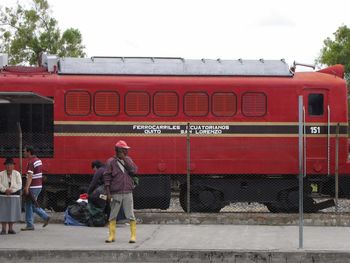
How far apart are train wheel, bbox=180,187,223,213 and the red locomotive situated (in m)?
0.03

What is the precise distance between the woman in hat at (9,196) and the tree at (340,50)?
3333cm

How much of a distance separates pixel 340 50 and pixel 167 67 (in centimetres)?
2902

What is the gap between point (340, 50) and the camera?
149 feet

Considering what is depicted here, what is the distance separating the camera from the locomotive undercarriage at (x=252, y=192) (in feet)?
59.4

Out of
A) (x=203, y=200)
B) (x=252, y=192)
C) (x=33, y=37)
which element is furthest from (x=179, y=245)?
(x=33, y=37)

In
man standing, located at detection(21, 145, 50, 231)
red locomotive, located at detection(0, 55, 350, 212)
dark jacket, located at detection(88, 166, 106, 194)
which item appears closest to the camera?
man standing, located at detection(21, 145, 50, 231)

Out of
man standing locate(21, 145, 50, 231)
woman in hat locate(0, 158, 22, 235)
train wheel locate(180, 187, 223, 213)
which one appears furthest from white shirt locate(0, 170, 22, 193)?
train wheel locate(180, 187, 223, 213)

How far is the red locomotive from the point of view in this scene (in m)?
17.9

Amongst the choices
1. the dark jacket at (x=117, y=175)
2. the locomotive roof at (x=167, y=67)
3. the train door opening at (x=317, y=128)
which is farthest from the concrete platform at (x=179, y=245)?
the locomotive roof at (x=167, y=67)

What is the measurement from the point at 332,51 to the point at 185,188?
29.7 m

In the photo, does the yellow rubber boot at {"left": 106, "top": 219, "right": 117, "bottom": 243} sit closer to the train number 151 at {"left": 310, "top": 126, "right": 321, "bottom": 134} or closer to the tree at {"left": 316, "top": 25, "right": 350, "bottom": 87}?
the train number 151 at {"left": 310, "top": 126, "right": 321, "bottom": 134}

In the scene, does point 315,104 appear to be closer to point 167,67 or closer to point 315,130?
point 315,130

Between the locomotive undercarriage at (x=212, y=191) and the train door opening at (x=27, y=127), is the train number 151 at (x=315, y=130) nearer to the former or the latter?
the locomotive undercarriage at (x=212, y=191)

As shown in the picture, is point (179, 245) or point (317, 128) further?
point (317, 128)
